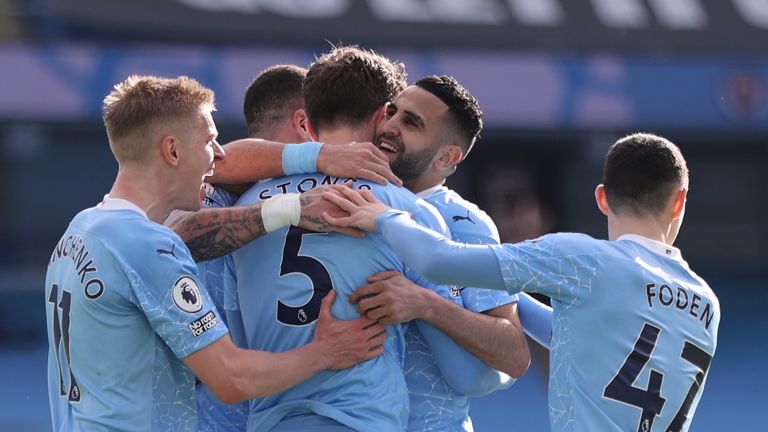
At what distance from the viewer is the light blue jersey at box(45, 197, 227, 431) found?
3.36 m

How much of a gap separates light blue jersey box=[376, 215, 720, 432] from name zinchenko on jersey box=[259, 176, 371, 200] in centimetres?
22

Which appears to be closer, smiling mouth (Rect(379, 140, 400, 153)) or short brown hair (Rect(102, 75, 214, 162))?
short brown hair (Rect(102, 75, 214, 162))

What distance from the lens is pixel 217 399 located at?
3955 mm

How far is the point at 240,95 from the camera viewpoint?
15711 mm

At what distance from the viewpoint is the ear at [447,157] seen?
4.02 m

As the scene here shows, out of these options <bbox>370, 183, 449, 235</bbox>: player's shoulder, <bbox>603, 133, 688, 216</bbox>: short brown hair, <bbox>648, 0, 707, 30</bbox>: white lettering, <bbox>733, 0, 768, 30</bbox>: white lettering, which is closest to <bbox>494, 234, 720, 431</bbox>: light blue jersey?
<bbox>603, 133, 688, 216</bbox>: short brown hair

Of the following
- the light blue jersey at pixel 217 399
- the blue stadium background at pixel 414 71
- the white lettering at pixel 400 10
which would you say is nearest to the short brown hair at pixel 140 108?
the light blue jersey at pixel 217 399

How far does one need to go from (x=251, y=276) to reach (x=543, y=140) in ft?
52.7

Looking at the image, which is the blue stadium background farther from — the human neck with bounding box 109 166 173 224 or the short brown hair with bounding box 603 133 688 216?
the human neck with bounding box 109 166 173 224

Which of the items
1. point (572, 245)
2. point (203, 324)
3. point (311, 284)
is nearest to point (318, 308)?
point (311, 284)

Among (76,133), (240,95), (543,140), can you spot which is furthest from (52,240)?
(543,140)

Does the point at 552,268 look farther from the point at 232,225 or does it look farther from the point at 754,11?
the point at 754,11

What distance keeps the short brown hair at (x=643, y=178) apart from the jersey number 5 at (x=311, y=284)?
0.94 metres

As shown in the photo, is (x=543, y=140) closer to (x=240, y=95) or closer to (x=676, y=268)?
(x=240, y=95)
